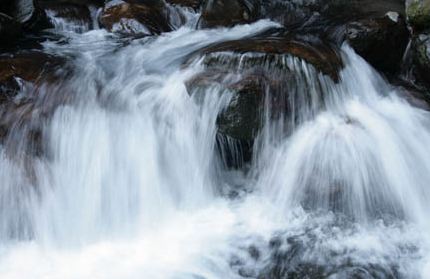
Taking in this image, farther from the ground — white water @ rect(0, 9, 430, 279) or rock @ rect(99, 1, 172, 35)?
rock @ rect(99, 1, 172, 35)

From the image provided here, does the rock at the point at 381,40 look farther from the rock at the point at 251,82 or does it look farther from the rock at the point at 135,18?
the rock at the point at 135,18

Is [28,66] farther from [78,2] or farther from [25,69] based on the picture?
[78,2]

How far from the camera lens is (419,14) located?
7.09m

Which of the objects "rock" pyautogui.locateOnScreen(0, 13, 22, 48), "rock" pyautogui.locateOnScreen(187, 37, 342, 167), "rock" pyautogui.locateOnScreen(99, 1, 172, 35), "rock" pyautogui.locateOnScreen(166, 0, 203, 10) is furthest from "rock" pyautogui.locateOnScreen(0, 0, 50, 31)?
"rock" pyautogui.locateOnScreen(187, 37, 342, 167)

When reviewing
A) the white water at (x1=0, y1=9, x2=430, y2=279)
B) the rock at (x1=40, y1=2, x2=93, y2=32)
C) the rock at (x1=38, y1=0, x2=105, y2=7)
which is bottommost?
the white water at (x1=0, y1=9, x2=430, y2=279)

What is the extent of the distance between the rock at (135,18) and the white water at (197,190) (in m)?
2.06

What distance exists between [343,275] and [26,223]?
321 centimetres

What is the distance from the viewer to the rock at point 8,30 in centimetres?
738

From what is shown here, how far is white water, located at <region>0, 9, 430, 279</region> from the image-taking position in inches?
198

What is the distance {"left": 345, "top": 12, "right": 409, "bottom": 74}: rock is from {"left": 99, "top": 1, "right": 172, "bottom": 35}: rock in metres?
3.05

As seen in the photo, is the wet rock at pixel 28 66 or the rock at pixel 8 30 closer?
the wet rock at pixel 28 66

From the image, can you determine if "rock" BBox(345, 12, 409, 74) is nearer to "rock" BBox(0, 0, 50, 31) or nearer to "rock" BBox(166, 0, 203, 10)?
"rock" BBox(166, 0, 203, 10)

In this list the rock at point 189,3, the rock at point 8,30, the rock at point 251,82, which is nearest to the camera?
the rock at point 251,82

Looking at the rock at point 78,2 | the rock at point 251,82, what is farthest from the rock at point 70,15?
the rock at point 251,82
